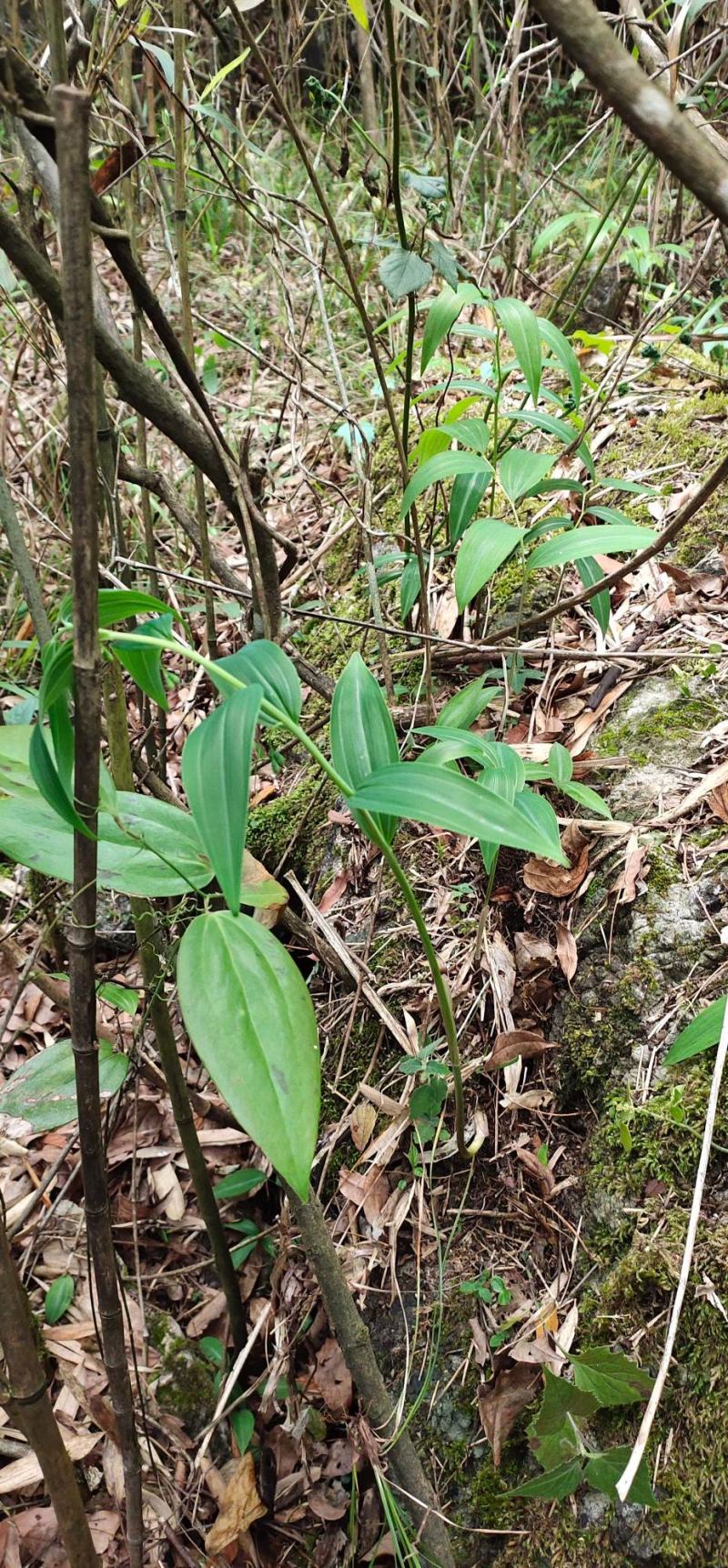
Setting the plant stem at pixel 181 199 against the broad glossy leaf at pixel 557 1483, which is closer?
the broad glossy leaf at pixel 557 1483

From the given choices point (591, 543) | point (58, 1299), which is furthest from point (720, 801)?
point (58, 1299)

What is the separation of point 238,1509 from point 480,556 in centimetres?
134

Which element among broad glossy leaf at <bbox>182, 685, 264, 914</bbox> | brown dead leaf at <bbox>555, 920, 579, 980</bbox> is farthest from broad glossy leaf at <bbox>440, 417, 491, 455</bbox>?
broad glossy leaf at <bbox>182, 685, 264, 914</bbox>

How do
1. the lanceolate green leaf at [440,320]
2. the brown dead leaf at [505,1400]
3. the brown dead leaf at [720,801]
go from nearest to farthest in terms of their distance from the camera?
the brown dead leaf at [505,1400] → the brown dead leaf at [720,801] → the lanceolate green leaf at [440,320]

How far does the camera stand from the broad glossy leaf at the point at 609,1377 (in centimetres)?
98

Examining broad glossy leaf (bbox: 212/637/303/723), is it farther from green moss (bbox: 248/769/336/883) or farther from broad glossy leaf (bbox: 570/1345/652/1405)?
green moss (bbox: 248/769/336/883)

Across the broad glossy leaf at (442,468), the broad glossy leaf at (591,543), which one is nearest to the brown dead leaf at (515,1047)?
the broad glossy leaf at (591,543)

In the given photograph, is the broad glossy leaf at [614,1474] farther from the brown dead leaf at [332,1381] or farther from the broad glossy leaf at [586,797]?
the broad glossy leaf at [586,797]

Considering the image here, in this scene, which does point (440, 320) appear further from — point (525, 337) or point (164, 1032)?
point (164, 1032)

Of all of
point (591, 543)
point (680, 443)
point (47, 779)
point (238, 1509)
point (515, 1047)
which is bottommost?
point (238, 1509)

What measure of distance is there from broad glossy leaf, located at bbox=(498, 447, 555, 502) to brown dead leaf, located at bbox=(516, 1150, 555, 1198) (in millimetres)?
888

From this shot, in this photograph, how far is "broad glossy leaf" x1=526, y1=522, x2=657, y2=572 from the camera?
130 centimetres

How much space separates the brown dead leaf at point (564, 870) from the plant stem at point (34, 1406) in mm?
848

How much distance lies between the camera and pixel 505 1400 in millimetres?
1181
